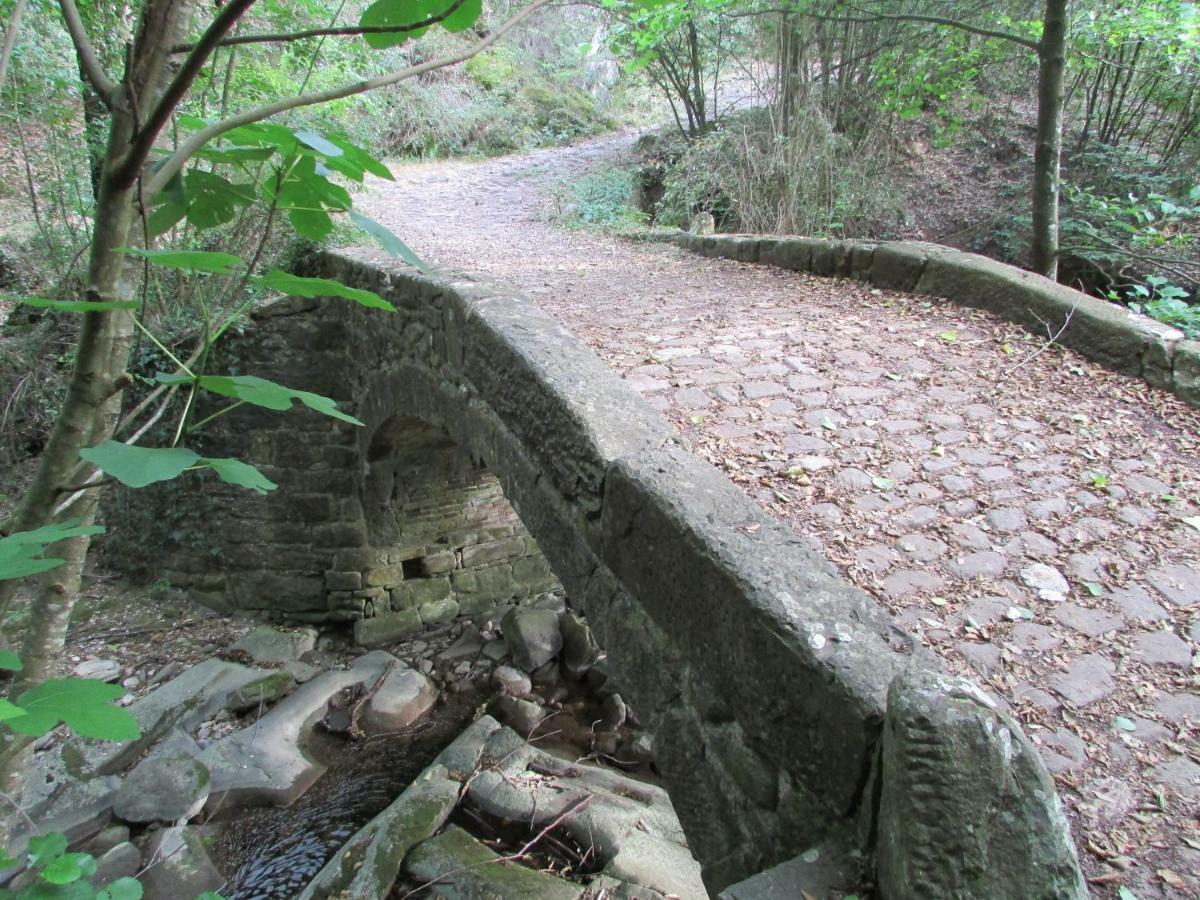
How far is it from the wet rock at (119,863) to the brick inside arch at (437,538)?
9.04 ft

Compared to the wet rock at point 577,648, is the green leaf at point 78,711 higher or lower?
higher

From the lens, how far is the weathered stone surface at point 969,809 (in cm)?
119

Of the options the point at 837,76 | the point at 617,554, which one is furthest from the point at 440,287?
the point at 837,76

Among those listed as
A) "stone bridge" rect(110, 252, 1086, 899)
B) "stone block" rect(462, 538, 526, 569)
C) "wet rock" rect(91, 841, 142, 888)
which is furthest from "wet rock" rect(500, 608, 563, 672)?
"wet rock" rect(91, 841, 142, 888)

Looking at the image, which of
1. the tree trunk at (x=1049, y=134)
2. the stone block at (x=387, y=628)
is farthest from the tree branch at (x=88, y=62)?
the stone block at (x=387, y=628)

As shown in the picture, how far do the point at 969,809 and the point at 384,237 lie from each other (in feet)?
3.95

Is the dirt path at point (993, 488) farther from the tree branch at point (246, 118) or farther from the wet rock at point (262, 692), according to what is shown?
the wet rock at point (262, 692)

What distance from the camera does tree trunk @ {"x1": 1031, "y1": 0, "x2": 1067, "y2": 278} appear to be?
508cm

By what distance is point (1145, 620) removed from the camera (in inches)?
82.0

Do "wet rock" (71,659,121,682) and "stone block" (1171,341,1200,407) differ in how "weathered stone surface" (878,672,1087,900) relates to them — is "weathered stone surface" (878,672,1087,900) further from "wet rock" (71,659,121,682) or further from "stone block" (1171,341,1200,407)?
Result: "wet rock" (71,659,121,682)

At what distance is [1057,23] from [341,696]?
6.92m

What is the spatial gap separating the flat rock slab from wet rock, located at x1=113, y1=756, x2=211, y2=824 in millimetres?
105

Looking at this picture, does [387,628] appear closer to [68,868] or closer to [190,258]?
[68,868]

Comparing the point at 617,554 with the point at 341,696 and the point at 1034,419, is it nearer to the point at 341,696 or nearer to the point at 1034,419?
the point at 1034,419
